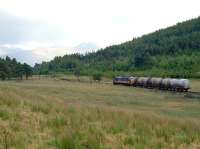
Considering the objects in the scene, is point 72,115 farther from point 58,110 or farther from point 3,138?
point 3,138

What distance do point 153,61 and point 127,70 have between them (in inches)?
549

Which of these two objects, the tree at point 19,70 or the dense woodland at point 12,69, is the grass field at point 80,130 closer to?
the dense woodland at point 12,69

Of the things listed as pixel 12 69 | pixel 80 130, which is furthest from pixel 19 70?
pixel 80 130

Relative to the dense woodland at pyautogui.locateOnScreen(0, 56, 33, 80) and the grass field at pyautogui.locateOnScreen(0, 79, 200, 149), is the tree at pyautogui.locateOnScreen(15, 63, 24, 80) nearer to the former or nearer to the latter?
the dense woodland at pyautogui.locateOnScreen(0, 56, 33, 80)

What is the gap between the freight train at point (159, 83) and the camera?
73062mm

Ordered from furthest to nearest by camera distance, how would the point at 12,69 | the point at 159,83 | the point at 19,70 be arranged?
the point at 19,70 → the point at 12,69 → the point at 159,83

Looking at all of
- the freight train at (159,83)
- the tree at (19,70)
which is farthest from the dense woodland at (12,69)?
the freight train at (159,83)

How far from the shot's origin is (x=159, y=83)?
3206 inches

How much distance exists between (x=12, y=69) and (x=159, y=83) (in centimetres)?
5599

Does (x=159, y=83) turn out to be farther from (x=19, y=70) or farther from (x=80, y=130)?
(x=80, y=130)

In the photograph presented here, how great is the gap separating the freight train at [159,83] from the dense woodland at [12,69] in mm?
35032

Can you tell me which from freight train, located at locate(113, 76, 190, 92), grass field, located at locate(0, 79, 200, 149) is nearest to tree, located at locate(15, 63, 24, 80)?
freight train, located at locate(113, 76, 190, 92)

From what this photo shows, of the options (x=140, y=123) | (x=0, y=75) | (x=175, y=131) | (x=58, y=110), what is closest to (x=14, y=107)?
(x=58, y=110)

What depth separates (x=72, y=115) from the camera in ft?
47.1
